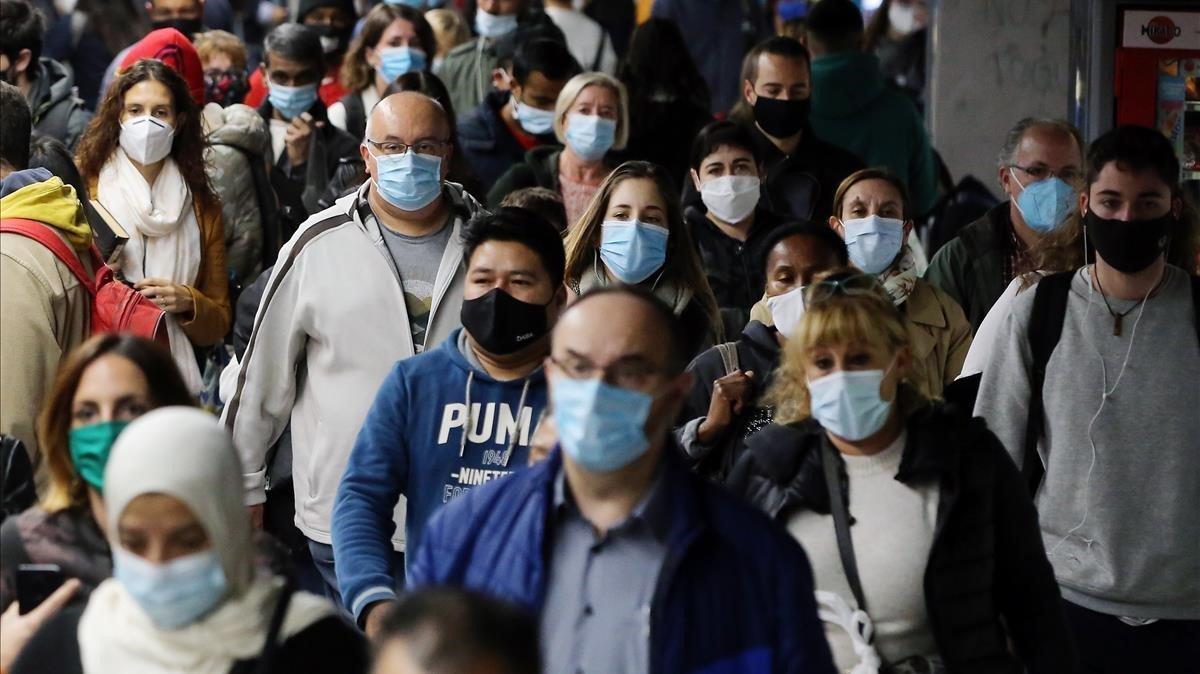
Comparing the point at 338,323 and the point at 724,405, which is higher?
the point at 338,323

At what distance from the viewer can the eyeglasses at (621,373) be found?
4.40m

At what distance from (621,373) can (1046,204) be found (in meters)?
4.29

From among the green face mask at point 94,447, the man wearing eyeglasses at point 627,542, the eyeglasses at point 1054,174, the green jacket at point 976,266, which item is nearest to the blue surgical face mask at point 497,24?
the green jacket at point 976,266

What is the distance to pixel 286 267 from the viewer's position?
6922mm

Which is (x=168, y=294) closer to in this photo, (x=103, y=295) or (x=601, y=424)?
(x=103, y=295)

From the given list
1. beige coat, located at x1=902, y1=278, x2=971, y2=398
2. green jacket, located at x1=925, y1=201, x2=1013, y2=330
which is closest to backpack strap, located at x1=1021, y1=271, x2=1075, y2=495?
beige coat, located at x1=902, y1=278, x2=971, y2=398

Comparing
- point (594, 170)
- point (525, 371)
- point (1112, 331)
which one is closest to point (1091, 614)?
point (1112, 331)

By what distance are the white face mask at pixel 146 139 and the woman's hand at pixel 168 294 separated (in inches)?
21.8

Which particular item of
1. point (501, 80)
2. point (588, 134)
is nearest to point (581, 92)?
point (588, 134)

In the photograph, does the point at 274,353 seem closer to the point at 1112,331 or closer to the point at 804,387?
the point at 804,387

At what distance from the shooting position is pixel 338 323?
22.4 feet

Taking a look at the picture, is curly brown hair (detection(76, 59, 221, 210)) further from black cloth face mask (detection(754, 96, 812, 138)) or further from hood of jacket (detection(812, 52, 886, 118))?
hood of jacket (detection(812, 52, 886, 118))

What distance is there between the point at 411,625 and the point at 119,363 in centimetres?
159

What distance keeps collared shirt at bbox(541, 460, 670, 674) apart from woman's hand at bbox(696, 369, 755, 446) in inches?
77.5
